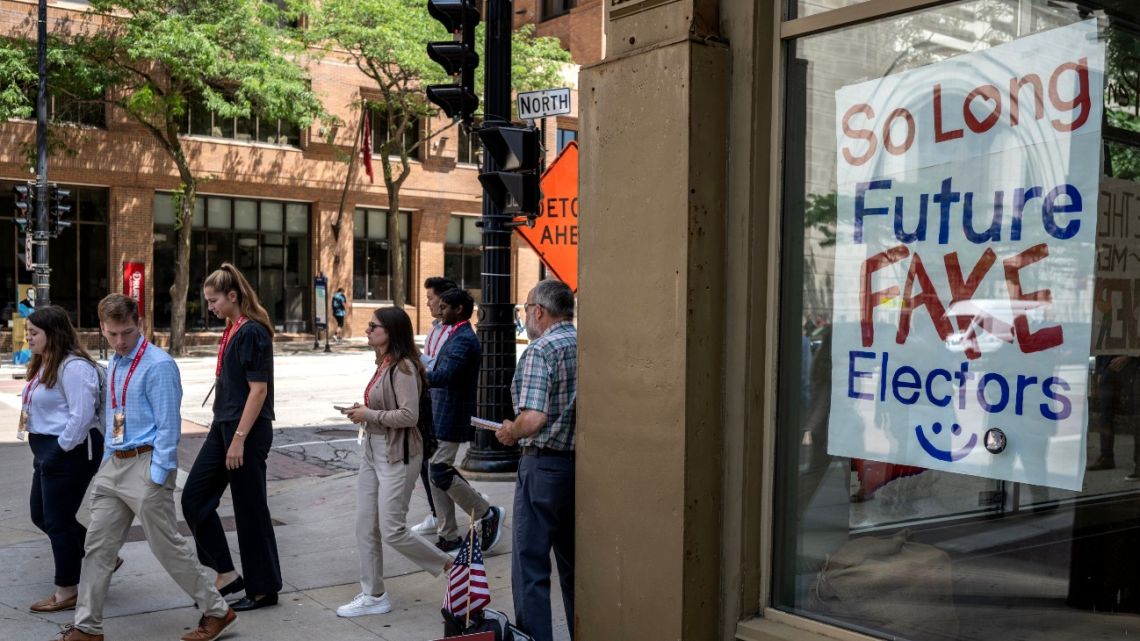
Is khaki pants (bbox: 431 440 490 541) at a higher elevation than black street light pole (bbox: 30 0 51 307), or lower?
lower

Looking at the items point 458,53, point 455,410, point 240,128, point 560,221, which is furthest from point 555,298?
point 240,128

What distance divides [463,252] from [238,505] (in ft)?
107

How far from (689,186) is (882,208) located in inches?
30.7

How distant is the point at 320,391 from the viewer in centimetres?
1939

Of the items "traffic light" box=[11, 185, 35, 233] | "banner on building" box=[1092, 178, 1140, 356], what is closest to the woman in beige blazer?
"banner on building" box=[1092, 178, 1140, 356]

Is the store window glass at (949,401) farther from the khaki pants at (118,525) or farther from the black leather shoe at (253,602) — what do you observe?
the black leather shoe at (253,602)

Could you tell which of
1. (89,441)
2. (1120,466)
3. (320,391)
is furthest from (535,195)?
(320,391)

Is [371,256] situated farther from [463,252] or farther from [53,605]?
[53,605]

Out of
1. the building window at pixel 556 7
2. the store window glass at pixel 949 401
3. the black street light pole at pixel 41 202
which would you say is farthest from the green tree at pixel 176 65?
the store window glass at pixel 949 401

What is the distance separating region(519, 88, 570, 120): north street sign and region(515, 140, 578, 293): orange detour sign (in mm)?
363

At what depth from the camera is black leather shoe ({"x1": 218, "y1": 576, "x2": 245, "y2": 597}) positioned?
243 inches

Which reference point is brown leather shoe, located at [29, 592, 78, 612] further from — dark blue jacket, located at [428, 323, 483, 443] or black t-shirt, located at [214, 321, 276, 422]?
dark blue jacket, located at [428, 323, 483, 443]

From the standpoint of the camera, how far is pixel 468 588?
14.5ft

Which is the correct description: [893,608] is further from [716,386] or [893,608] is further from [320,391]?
[320,391]
